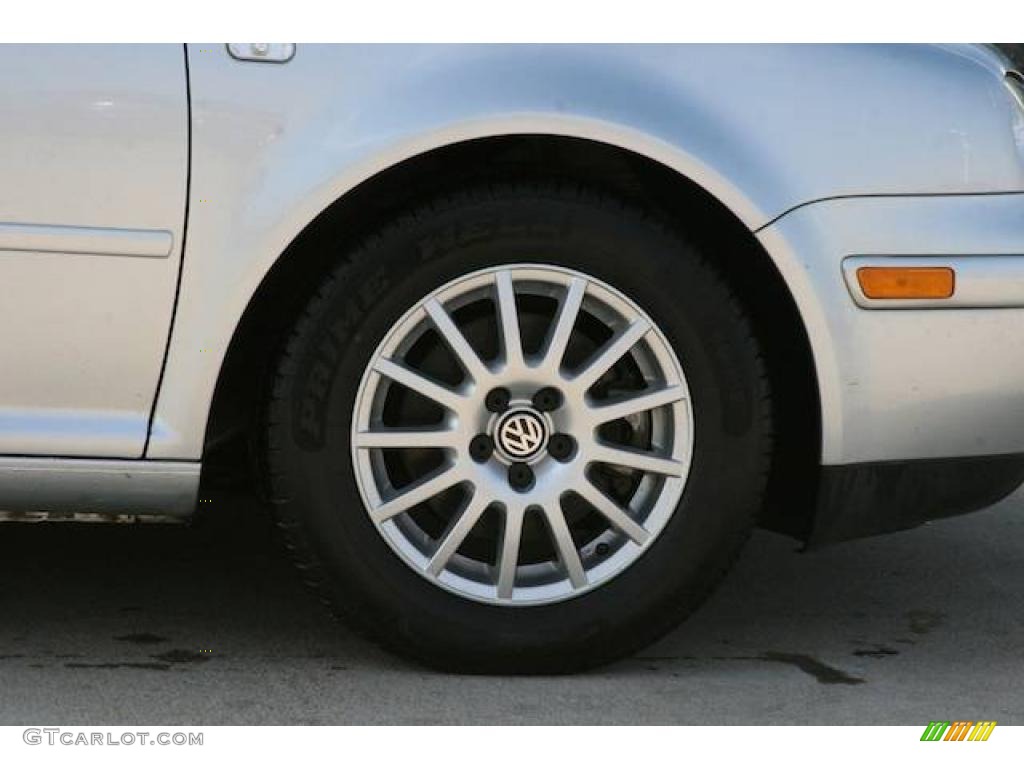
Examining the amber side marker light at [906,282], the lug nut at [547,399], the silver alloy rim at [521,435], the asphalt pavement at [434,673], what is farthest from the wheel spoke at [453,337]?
the amber side marker light at [906,282]

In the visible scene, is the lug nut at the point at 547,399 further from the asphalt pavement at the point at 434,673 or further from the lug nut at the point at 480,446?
the asphalt pavement at the point at 434,673

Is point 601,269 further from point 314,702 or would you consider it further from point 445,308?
point 314,702

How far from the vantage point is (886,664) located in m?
3.78

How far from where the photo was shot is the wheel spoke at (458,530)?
3.51m

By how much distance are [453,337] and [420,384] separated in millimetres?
97

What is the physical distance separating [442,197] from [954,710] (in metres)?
1.23

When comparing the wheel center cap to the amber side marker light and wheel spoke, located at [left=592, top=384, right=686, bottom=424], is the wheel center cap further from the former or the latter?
the amber side marker light

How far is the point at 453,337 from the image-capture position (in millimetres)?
3473

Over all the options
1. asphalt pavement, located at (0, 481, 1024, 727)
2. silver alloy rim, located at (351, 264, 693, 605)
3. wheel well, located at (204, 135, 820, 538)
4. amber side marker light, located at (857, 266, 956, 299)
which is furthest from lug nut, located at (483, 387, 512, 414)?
amber side marker light, located at (857, 266, 956, 299)

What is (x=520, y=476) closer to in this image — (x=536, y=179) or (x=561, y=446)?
(x=561, y=446)

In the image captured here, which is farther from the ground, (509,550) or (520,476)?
(520,476)

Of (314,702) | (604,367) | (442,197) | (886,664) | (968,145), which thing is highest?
(968,145)

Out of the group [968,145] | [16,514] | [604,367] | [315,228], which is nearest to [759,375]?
[604,367]
